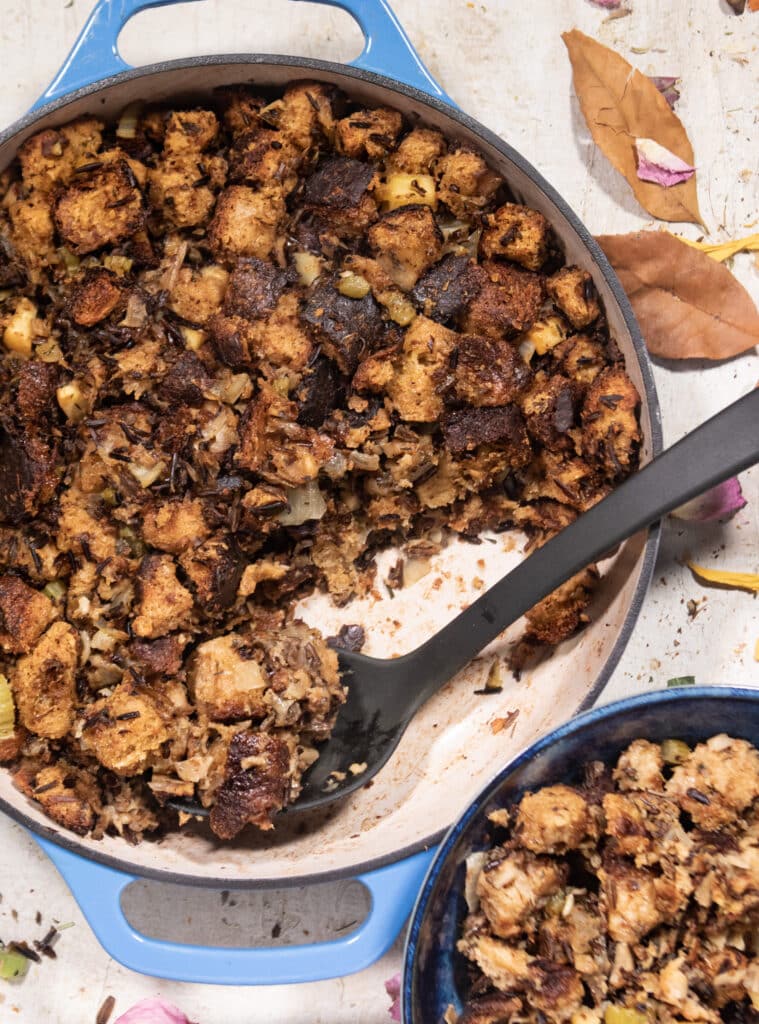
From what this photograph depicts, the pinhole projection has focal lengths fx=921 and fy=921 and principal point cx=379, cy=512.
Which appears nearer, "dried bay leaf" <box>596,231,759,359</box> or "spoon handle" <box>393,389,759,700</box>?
"spoon handle" <box>393,389,759,700</box>

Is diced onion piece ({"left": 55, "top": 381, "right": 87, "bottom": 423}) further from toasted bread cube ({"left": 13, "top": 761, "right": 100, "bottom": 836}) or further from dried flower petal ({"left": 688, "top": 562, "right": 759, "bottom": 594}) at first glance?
dried flower petal ({"left": 688, "top": 562, "right": 759, "bottom": 594})

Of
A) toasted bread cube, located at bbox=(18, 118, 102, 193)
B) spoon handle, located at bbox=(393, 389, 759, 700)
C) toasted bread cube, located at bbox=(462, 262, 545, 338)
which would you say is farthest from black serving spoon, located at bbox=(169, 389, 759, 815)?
toasted bread cube, located at bbox=(18, 118, 102, 193)

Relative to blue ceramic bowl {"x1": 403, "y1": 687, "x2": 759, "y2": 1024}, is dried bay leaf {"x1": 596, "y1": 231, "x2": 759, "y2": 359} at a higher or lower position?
higher

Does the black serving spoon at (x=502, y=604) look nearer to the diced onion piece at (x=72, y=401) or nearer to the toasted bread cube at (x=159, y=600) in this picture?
the toasted bread cube at (x=159, y=600)

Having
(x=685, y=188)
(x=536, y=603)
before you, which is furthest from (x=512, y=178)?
(x=536, y=603)

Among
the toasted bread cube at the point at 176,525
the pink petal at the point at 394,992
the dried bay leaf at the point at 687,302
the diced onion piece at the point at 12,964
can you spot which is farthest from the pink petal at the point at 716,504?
the diced onion piece at the point at 12,964

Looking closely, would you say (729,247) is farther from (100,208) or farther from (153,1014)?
(153,1014)

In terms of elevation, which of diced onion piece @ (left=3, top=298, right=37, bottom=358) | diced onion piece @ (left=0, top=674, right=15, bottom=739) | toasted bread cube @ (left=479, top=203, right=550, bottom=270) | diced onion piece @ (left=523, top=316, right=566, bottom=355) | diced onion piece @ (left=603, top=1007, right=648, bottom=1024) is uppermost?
diced onion piece @ (left=3, top=298, right=37, bottom=358)
